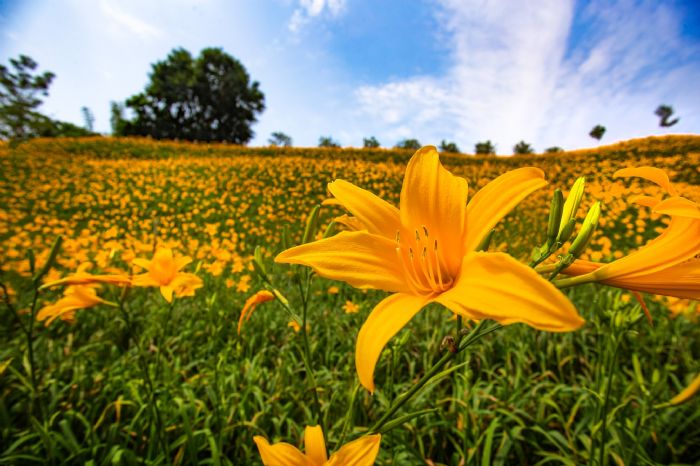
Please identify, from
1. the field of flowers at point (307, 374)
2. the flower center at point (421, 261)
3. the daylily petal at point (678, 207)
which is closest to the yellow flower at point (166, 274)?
the field of flowers at point (307, 374)

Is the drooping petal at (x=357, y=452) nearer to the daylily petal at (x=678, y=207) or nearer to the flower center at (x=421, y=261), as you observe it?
the flower center at (x=421, y=261)

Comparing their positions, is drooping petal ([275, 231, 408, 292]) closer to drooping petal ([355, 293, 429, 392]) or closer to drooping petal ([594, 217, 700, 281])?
drooping petal ([355, 293, 429, 392])

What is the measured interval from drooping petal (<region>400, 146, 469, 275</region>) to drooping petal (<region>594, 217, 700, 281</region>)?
239 millimetres

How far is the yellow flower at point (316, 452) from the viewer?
61cm

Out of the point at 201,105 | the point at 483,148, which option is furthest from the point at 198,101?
the point at 483,148

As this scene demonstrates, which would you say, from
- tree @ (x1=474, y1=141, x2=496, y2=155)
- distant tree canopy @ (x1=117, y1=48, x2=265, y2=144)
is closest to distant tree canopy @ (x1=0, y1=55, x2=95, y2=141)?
distant tree canopy @ (x1=117, y1=48, x2=265, y2=144)

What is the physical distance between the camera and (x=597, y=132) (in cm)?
2891

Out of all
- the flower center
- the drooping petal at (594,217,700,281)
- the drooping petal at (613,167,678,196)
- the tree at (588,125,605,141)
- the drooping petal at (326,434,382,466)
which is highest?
the tree at (588,125,605,141)

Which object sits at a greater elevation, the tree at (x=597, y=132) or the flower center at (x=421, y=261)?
the tree at (x=597, y=132)

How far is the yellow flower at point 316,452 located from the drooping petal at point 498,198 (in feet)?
1.41

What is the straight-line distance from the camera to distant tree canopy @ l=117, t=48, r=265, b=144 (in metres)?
30.9

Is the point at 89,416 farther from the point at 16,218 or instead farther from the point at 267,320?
the point at 16,218

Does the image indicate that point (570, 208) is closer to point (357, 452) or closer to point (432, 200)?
point (432, 200)

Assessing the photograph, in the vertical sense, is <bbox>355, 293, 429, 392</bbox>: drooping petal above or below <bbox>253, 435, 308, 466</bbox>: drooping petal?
above
